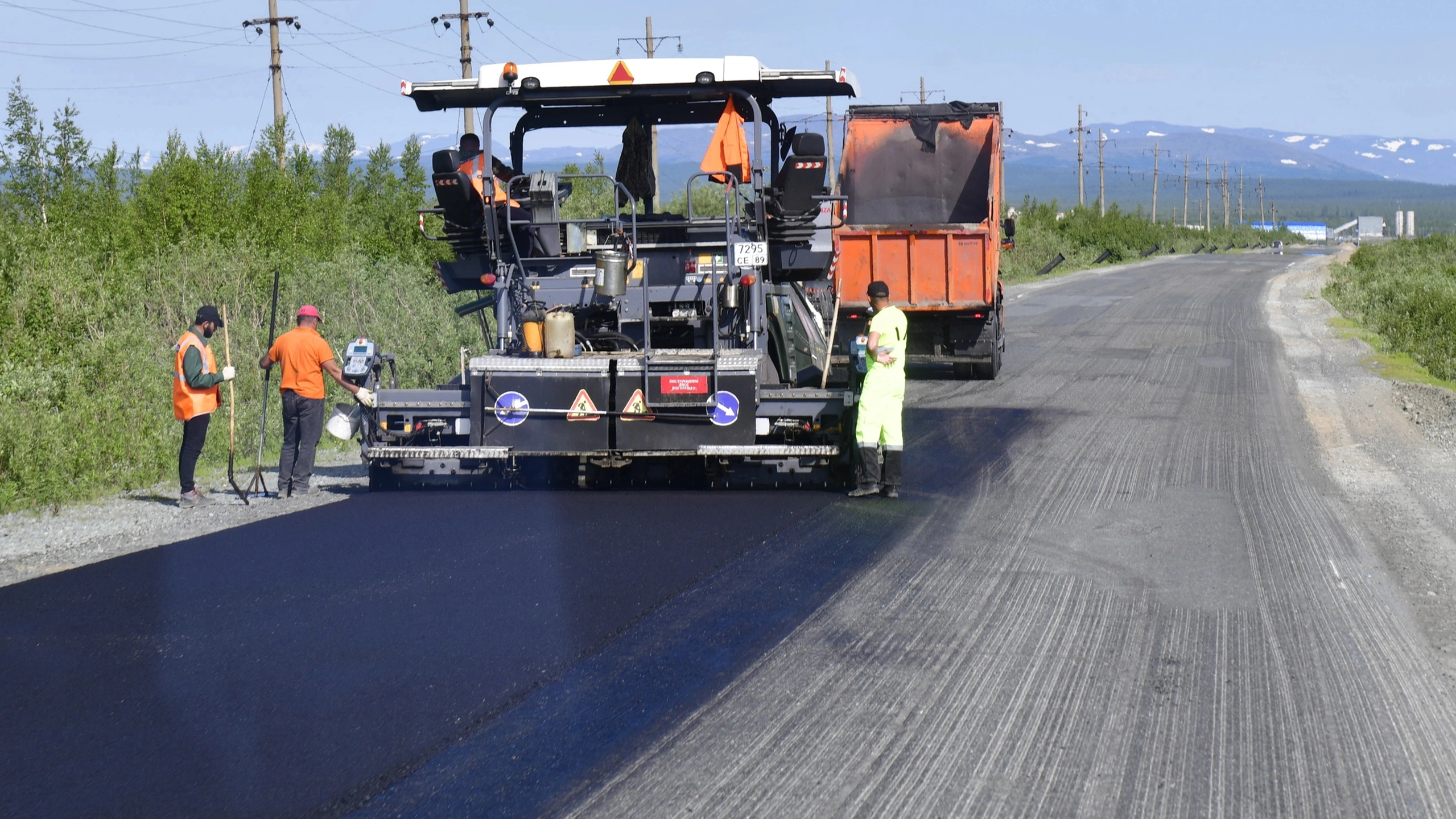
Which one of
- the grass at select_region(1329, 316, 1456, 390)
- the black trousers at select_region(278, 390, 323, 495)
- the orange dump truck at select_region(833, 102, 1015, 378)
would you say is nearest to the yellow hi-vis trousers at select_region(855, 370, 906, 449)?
the black trousers at select_region(278, 390, 323, 495)

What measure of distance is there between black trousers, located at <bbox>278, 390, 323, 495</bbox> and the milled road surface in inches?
31.5

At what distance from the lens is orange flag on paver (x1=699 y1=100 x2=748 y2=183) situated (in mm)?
9266

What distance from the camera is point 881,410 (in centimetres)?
874

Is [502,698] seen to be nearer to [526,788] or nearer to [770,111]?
[526,788]

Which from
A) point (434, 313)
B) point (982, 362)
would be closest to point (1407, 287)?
point (982, 362)

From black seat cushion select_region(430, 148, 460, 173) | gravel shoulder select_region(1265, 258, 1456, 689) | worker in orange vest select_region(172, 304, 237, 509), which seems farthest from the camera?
worker in orange vest select_region(172, 304, 237, 509)

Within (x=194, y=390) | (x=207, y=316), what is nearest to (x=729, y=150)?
(x=207, y=316)

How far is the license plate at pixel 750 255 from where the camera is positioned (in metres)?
9.14

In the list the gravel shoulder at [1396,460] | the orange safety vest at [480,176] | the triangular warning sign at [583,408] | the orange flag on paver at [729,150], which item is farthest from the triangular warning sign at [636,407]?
the gravel shoulder at [1396,460]

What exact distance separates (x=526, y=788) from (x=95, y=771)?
1448 mm

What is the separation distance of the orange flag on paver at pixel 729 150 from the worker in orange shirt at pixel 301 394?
307 cm

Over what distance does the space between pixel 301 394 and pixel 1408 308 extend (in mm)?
20435

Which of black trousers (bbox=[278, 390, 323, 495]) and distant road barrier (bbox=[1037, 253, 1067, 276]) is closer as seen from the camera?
black trousers (bbox=[278, 390, 323, 495])

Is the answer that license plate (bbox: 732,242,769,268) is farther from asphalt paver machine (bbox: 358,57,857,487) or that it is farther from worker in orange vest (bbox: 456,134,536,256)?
worker in orange vest (bbox: 456,134,536,256)
